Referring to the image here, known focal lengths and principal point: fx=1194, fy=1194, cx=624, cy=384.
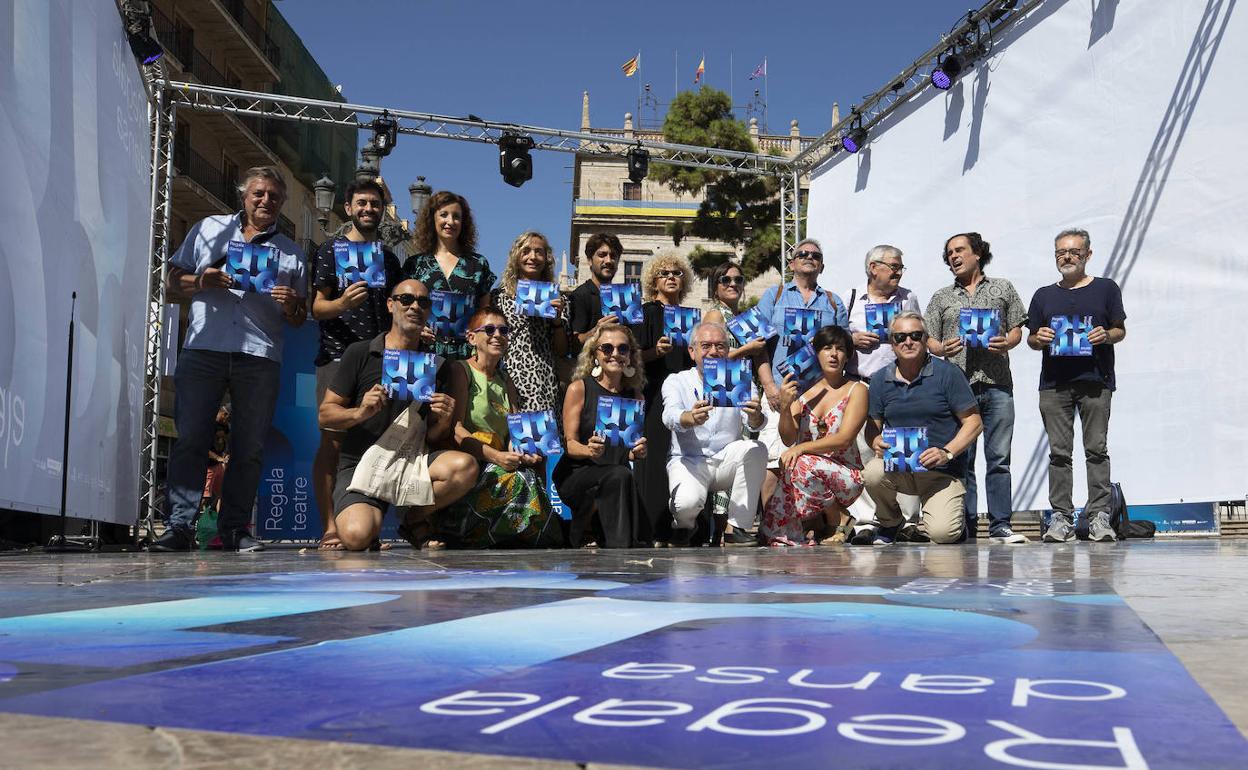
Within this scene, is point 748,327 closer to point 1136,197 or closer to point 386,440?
point 386,440

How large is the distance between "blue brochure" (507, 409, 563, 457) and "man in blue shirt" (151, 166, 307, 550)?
1142 millimetres

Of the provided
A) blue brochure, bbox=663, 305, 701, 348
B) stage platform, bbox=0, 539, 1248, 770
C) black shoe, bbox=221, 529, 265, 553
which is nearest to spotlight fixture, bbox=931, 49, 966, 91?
blue brochure, bbox=663, 305, 701, 348

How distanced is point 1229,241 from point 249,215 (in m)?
5.31

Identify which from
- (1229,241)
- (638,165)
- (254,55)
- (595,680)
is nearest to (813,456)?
(1229,241)

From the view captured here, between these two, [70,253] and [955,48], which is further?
[955,48]

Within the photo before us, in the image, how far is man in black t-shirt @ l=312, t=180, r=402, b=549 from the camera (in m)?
5.52

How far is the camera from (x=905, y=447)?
19.3 feet

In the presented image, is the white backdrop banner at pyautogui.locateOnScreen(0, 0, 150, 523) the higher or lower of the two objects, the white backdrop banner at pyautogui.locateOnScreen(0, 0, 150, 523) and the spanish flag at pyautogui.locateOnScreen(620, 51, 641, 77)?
the lower

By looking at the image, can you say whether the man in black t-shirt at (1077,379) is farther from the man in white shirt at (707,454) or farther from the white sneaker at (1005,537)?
the man in white shirt at (707,454)

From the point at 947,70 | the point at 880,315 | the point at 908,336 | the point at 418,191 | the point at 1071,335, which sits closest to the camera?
the point at 1071,335

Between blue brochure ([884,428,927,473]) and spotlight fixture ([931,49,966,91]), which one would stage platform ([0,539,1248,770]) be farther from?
spotlight fixture ([931,49,966,91])

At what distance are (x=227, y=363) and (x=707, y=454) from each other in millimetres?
2360

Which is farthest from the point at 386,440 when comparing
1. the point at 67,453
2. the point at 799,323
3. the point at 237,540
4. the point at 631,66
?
the point at 631,66

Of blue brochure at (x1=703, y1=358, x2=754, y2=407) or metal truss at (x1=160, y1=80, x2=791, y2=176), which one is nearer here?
blue brochure at (x1=703, y1=358, x2=754, y2=407)
